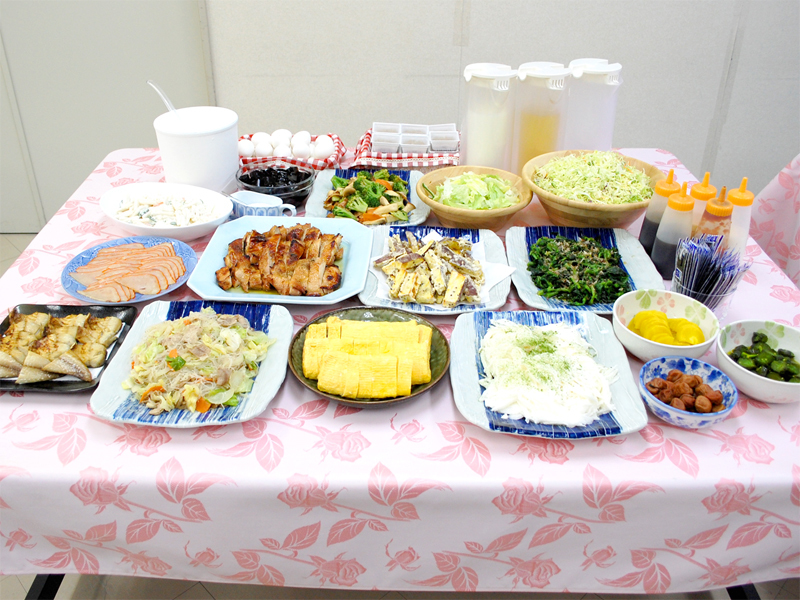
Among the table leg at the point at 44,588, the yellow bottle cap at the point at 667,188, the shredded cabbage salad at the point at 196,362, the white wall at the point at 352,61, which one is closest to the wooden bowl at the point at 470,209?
the yellow bottle cap at the point at 667,188

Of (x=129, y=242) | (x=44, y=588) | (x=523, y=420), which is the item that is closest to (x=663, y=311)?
(x=523, y=420)

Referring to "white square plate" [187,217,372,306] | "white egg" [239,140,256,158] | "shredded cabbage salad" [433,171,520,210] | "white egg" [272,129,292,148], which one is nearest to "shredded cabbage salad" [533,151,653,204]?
"shredded cabbage salad" [433,171,520,210]

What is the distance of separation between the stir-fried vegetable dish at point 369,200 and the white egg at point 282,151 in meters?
0.46

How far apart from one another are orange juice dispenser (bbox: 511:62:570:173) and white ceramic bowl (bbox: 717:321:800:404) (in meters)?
1.34

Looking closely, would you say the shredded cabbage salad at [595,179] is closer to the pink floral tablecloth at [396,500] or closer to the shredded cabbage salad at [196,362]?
the pink floral tablecloth at [396,500]

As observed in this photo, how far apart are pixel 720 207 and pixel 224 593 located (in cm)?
231

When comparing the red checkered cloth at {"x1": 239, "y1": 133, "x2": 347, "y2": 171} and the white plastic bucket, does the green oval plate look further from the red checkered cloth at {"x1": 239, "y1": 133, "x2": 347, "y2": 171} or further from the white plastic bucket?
the red checkered cloth at {"x1": 239, "y1": 133, "x2": 347, "y2": 171}

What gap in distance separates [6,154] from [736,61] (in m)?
6.35

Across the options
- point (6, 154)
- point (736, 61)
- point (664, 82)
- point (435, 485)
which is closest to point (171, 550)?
point (435, 485)

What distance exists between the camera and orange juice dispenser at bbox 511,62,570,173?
2.56 m

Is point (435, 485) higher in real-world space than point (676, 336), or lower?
lower

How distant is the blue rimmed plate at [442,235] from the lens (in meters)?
1.96

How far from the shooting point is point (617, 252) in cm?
220

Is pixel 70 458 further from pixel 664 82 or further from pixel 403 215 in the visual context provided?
pixel 664 82
